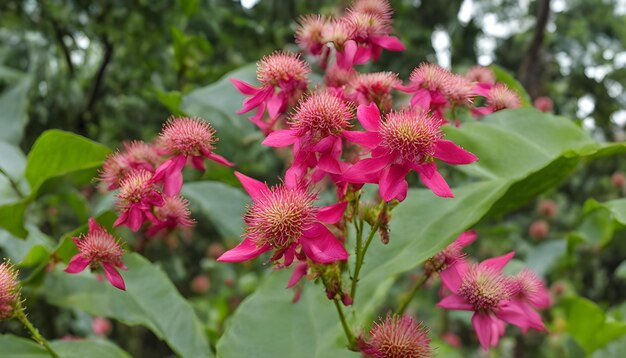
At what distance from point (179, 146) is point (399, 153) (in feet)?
0.66

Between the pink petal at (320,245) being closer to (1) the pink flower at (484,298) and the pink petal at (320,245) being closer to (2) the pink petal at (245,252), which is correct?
(2) the pink petal at (245,252)

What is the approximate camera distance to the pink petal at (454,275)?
1.88 feet

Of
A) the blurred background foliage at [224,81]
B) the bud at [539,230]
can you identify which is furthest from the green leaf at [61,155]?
the bud at [539,230]

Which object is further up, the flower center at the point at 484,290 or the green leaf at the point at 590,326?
the flower center at the point at 484,290

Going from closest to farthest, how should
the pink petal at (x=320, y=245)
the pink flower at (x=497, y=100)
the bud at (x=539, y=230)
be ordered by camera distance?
the pink petal at (x=320, y=245)
the pink flower at (x=497, y=100)
the bud at (x=539, y=230)

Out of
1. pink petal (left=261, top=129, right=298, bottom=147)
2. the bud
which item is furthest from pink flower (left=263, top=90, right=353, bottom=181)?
the bud

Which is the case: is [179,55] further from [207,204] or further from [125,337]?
[125,337]

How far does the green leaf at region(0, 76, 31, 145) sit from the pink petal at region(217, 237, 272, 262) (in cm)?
83

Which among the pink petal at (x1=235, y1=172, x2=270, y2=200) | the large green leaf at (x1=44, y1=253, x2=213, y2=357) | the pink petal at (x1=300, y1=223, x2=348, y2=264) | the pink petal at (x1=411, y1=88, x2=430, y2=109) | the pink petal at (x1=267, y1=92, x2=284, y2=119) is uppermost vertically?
the pink petal at (x1=411, y1=88, x2=430, y2=109)

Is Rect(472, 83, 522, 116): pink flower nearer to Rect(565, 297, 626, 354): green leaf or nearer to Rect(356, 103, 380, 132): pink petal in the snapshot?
Rect(356, 103, 380, 132): pink petal

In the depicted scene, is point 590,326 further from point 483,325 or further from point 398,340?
point 398,340

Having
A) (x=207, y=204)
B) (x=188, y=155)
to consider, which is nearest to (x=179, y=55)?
(x=207, y=204)

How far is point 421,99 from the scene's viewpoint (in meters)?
0.61

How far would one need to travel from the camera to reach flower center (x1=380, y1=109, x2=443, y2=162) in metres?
0.49
